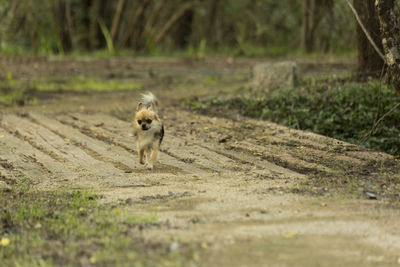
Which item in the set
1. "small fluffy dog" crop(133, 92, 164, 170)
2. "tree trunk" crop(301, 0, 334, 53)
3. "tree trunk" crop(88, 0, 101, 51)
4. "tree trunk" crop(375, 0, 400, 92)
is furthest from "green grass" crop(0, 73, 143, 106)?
"tree trunk" crop(375, 0, 400, 92)

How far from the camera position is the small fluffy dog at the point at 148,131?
721cm

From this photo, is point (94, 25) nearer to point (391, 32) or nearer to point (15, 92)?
point (15, 92)

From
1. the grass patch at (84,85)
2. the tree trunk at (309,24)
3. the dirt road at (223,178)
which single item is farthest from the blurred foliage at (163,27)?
the dirt road at (223,178)

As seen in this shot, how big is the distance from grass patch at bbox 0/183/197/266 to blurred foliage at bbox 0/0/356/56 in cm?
1043

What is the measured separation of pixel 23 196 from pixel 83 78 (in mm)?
9439

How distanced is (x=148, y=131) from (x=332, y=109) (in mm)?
4479

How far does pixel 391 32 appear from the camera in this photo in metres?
7.71

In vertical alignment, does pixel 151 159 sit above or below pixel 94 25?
below

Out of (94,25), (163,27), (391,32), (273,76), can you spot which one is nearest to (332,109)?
(273,76)

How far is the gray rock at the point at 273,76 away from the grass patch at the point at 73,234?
685 centimetres

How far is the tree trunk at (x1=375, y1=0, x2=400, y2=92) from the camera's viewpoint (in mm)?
7660

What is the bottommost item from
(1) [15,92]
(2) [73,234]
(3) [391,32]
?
(2) [73,234]

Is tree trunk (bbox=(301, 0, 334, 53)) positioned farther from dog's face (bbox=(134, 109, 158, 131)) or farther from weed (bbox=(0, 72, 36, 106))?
dog's face (bbox=(134, 109, 158, 131))

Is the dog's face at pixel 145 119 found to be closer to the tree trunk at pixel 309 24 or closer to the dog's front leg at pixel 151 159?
the dog's front leg at pixel 151 159
